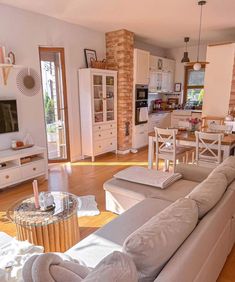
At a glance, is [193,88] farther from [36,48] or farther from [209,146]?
[36,48]

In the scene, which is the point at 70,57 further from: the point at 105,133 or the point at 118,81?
the point at 105,133

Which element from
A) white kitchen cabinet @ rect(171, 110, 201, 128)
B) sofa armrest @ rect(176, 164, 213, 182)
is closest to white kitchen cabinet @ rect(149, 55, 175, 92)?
white kitchen cabinet @ rect(171, 110, 201, 128)

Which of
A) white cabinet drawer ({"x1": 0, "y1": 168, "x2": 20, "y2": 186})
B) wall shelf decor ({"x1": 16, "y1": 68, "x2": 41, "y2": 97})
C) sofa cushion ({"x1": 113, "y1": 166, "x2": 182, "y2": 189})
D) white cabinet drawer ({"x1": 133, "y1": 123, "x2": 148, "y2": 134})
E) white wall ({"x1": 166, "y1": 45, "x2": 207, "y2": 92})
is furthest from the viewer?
white wall ({"x1": 166, "y1": 45, "x2": 207, "y2": 92})

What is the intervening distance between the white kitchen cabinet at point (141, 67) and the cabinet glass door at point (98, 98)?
903 mm

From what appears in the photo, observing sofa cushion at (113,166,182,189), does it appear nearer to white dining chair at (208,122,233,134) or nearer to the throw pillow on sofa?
the throw pillow on sofa

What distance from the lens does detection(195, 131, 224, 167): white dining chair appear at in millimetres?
3057

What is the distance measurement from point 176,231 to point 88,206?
185cm

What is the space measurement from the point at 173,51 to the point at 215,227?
256 inches

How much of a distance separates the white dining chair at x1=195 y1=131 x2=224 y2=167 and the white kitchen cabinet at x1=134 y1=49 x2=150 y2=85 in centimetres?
250

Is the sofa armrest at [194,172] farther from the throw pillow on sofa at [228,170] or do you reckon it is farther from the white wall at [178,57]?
the white wall at [178,57]

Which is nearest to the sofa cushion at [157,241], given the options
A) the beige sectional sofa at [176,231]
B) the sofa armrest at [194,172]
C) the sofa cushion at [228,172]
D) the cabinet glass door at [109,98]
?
the beige sectional sofa at [176,231]

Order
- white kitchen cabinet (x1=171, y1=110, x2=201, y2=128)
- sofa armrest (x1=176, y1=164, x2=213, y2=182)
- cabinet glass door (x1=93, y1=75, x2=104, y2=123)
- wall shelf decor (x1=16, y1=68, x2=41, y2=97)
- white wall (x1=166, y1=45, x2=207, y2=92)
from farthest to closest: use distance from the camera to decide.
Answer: white wall (x1=166, y1=45, x2=207, y2=92)
white kitchen cabinet (x1=171, y1=110, x2=201, y2=128)
cabinet glass door (x1=93, y1=75, x2=104, y2=123)
wall shelf decor (x1=16, y1=68, x2=41, y2=97)
sofa armrest (x1=176, y1=164, x2=213, y2=182)

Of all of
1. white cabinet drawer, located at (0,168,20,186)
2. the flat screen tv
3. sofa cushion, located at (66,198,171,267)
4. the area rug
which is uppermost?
the flat screen tv

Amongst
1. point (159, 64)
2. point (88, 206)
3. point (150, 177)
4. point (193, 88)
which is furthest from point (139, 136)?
point (150, 177)
